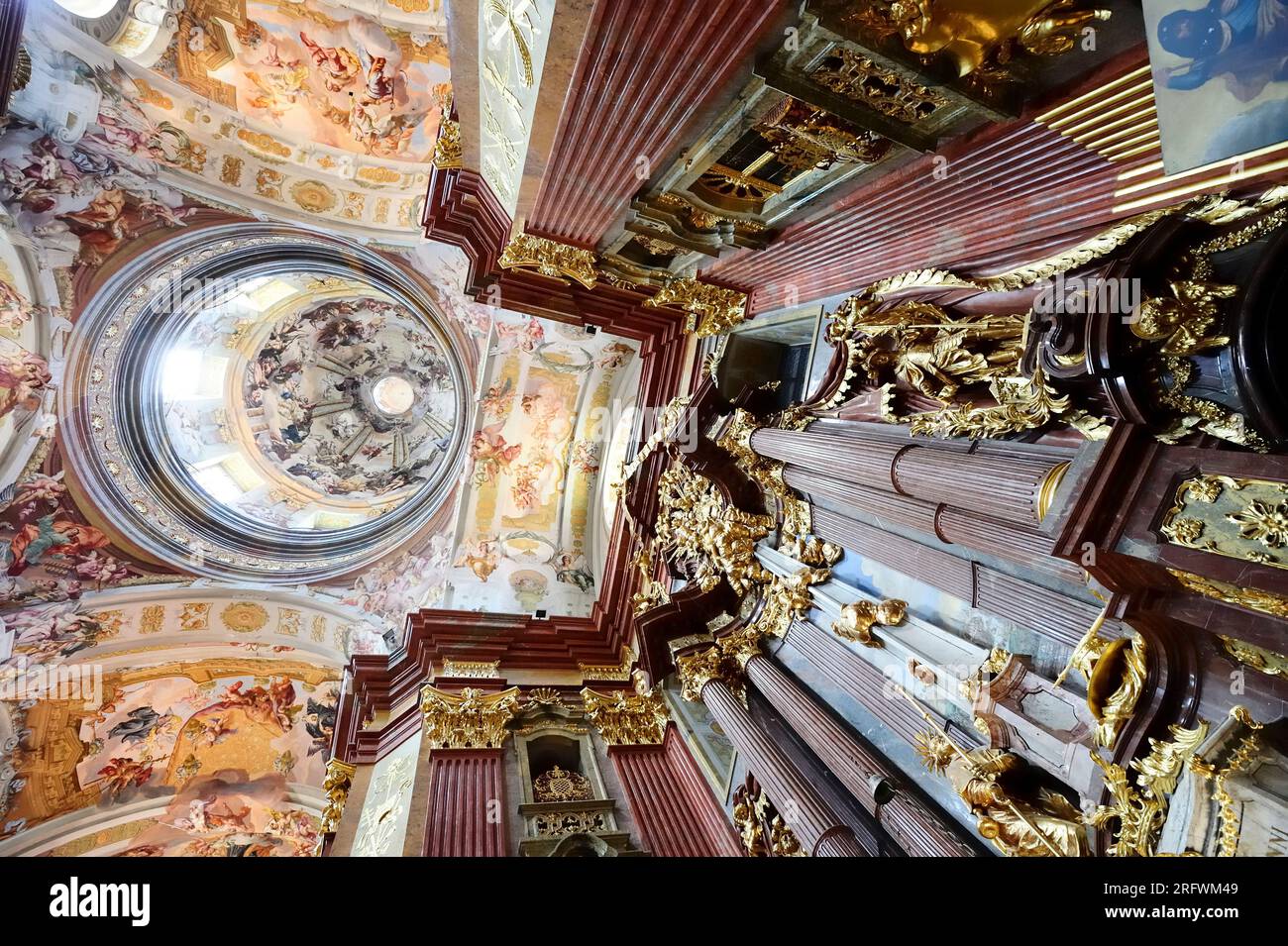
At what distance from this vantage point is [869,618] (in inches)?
224

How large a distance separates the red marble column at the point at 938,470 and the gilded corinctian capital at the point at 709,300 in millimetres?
3043

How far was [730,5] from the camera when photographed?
442cm

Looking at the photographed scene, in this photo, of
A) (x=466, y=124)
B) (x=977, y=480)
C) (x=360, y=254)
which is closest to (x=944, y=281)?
(x=977, y=480)

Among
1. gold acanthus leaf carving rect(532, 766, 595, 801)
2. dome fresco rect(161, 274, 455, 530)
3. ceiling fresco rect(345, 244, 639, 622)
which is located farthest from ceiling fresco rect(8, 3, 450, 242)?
gold acanthus leaf carving rect(532, 766, 595, 801)

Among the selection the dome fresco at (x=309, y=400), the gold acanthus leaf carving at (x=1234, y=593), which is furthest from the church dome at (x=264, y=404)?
A: the gold acanthus leaf carving at (x=1234, y=593)

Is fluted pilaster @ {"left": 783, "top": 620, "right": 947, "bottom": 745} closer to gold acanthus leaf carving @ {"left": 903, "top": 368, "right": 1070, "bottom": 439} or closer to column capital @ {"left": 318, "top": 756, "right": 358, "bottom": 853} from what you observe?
gold acanthus leaf carving @ {"left": 903, "top": 368, "right": 1070, "bottom": 439}

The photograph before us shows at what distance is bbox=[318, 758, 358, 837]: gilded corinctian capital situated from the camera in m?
8.20

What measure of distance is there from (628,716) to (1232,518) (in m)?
7.36

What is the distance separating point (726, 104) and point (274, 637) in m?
12.3

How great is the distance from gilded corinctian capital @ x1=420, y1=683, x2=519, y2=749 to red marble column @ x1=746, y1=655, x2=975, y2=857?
3.45 m

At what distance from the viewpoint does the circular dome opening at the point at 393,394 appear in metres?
17.2

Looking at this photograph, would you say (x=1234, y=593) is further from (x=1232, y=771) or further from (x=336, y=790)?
(x=336, y=790)

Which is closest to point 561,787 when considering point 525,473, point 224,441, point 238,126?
point 525,473

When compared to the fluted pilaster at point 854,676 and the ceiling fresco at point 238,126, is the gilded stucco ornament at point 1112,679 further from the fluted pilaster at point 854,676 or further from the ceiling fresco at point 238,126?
the ceiling fresco at point 238,126
